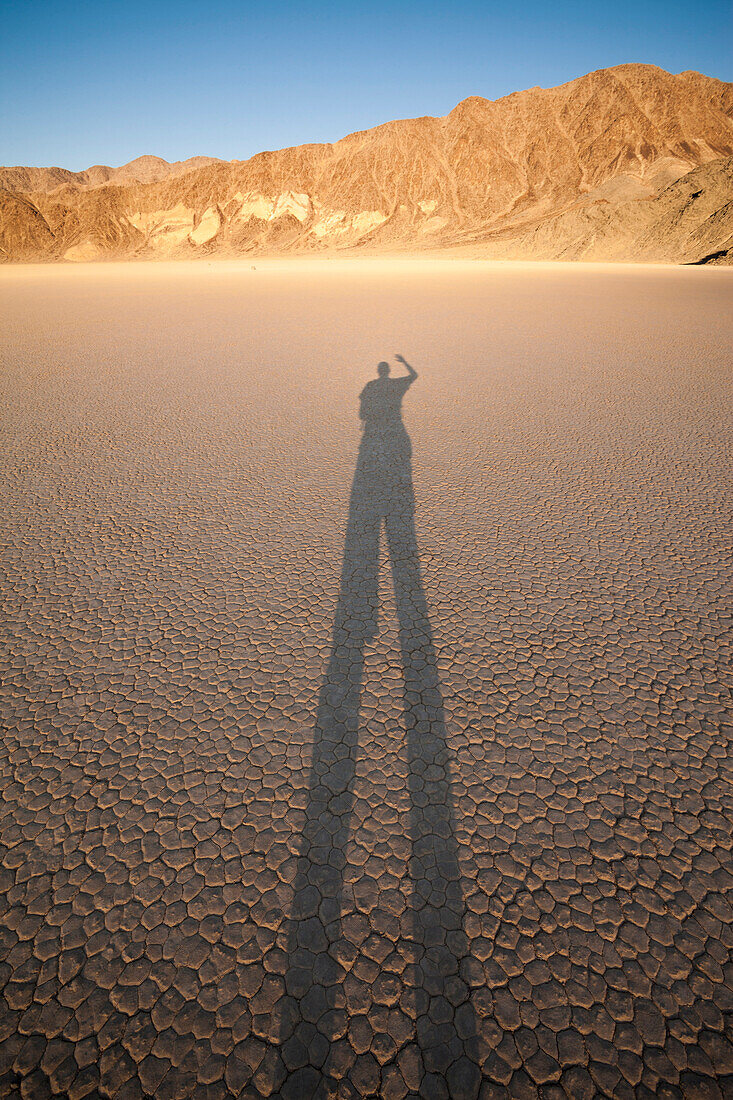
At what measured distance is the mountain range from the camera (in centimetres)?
7219

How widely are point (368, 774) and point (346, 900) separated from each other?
501mm

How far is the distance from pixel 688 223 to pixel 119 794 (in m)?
59.3

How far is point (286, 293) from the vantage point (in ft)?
73.1

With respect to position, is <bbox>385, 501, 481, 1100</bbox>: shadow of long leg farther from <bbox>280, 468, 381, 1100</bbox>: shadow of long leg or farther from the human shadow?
<bbox>280, 468, 381, 1100</bbox>: shadow of long leg

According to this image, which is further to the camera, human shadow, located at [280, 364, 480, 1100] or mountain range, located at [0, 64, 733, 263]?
mountain range, located at [0, 64, 733, 263]

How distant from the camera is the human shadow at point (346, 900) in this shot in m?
1.43

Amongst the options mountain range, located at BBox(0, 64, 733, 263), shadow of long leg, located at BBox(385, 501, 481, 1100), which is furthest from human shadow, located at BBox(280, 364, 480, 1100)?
mountain range, located at BBox(0, 64, 733, 263)

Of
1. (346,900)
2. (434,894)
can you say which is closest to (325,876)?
(346,900)

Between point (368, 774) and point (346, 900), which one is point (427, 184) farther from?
point (346, 900)

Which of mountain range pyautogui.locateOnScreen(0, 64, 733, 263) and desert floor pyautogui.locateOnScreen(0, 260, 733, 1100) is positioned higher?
mountain range pyautogui.locateOnScreen(0, 64, 733, 263)

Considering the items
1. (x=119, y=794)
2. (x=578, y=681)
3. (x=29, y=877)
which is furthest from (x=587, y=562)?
(x=29, y=877)

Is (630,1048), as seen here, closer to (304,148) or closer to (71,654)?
(71,654)

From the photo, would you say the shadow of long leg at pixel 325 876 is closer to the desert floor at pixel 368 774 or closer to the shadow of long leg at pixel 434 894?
the desert floor at pixel 368 774

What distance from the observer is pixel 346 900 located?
1776 millimetres
